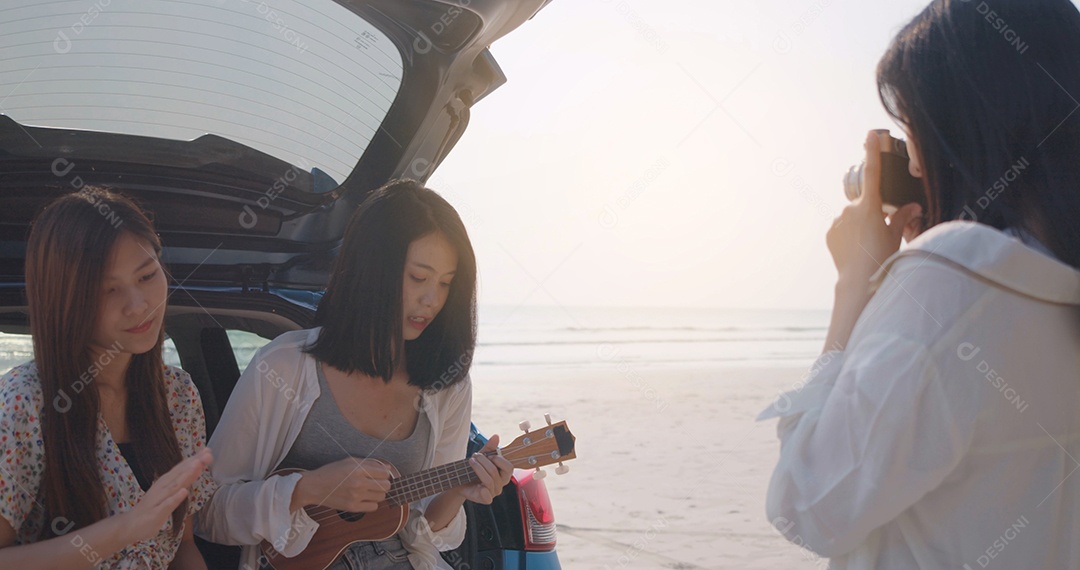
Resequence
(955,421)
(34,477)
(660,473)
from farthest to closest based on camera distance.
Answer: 1. (660,473)
2. (34,477)
3. (955,421)

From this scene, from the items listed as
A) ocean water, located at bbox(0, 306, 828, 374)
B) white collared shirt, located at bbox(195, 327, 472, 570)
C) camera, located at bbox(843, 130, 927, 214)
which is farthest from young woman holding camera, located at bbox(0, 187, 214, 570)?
ocean water, located at bbox(0, 306, 828, 374)

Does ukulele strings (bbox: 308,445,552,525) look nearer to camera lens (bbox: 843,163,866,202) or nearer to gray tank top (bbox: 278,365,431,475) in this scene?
gray tank top (bbox: 278,365,431,475)

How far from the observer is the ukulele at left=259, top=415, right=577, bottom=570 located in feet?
7.20

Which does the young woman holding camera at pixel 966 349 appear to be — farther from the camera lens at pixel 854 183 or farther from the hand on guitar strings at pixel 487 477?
the hand on guitar strings at pixel 487 477

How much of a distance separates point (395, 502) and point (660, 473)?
218 inches

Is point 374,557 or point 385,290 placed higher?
point 385,290

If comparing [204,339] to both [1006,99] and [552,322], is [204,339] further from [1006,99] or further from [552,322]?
[552,322]

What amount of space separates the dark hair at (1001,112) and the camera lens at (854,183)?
0.37ft

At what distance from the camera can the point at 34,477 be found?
1.68 meters

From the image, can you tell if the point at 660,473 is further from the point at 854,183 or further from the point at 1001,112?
the point at 1001,112

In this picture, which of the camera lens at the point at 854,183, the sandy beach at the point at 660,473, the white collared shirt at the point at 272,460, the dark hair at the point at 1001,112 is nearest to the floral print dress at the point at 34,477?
the white collared shirt at the point at 272,460

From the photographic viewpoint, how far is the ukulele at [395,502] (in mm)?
Answer: 2193

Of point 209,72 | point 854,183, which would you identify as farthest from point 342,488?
point 854,183

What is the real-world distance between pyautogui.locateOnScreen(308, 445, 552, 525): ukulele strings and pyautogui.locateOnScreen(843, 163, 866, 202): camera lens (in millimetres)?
1208
